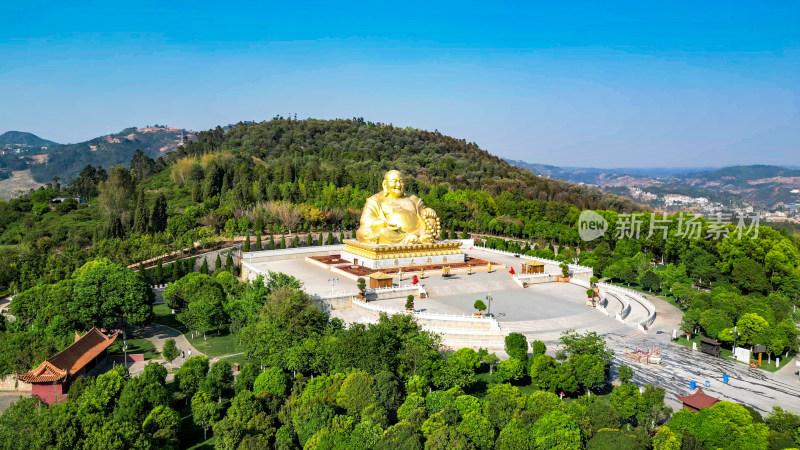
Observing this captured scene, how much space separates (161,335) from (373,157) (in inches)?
2070

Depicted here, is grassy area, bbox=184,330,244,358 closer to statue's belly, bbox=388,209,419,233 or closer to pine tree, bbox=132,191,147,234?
statue's belly, bbox=388,209,419,233

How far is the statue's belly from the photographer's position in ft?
101

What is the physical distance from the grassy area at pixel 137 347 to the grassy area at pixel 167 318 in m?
1.66

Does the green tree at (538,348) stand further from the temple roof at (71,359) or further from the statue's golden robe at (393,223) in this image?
the temple roof at (71,359)

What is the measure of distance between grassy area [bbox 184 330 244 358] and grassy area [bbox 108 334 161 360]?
138 cm

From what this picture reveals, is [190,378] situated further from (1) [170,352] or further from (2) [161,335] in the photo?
(2) [161,335]

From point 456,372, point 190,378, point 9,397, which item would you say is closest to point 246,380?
point 190,378

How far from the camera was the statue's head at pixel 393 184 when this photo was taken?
31.1 meters

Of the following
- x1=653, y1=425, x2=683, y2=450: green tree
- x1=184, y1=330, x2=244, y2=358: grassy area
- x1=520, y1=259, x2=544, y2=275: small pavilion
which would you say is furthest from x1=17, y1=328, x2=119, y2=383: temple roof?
x1=520, y1=259, x2=544, y2=275: small pavilion

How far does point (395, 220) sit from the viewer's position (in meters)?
30.7

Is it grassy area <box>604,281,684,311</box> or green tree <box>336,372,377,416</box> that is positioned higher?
green tree <box>336,372,377,416</box>

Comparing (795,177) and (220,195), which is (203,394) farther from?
(795,177)

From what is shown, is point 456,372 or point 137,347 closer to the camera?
point 456,372

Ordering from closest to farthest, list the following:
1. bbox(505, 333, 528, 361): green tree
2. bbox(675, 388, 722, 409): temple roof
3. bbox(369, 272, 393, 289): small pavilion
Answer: bbox(675, 388, 722, 409): temple roof, bbox(505, 333, 528, 361): green tree, bbox(369, 272, 393, 289): small pavilion
